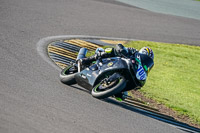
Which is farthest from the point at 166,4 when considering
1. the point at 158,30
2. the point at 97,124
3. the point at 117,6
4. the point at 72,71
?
the point at 97,124

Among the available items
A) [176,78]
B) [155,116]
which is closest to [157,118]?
A: [155,116]

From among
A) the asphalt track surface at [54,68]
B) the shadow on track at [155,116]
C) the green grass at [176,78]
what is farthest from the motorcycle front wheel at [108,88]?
the green grass at [176,78]

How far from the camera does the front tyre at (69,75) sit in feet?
26.2

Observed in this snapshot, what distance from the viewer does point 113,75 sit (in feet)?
23.5

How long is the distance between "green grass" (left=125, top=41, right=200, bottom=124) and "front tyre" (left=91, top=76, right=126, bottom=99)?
2.18 meters

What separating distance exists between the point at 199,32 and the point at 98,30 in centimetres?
529

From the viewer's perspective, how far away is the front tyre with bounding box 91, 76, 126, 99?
22.5 ft

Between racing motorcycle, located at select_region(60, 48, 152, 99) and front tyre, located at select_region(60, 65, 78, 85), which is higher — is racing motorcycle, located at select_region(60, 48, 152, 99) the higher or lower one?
the higher one

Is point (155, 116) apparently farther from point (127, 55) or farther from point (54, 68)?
point (54, 68)

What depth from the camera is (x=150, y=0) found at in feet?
70.3

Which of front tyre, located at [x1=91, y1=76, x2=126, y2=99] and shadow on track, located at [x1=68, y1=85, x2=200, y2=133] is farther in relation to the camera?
shadow on track, located at [x1=68, y1=85, x2=200, y2=133]

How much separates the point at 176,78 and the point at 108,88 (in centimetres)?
445

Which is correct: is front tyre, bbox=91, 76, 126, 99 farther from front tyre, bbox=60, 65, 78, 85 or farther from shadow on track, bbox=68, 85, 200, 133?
front tyre, bbox=60, 65, 78, 85

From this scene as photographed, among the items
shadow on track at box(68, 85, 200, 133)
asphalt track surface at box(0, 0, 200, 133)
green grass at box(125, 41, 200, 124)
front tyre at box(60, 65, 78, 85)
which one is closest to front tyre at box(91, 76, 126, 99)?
asphalt track surface at box(0, 0, 200, 133)
